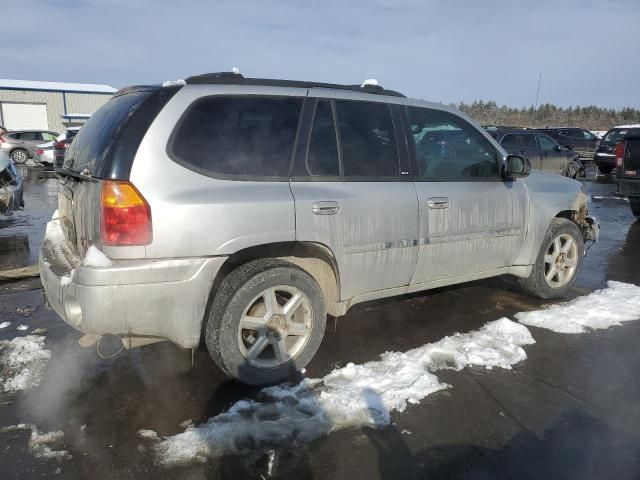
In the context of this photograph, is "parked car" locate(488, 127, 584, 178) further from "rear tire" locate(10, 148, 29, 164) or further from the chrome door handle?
"rear tire" locate(10, 148, 29, 164)

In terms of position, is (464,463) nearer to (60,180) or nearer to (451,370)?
(451,370)

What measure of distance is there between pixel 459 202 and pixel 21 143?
2328 centimetres

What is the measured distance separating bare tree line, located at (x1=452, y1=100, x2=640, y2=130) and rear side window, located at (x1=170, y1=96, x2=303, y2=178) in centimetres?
4353

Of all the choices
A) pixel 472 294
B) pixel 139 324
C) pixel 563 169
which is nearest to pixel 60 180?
pixel 139 324

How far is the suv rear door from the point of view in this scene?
321cm

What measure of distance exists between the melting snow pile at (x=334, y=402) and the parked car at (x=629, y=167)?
660cm

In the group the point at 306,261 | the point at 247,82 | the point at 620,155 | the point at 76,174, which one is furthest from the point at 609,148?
the point at 76,174

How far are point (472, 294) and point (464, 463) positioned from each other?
2.80m

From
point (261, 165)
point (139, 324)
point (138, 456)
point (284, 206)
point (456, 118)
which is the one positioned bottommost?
point (138, 456)

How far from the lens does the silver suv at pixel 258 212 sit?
2.72m

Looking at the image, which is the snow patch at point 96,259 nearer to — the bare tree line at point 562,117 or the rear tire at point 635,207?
the rear tire at point 635,207

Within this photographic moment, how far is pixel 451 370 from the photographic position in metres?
3.46

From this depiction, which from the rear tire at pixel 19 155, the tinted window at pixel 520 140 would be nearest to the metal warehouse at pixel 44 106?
the rear tire at pixel 19 155

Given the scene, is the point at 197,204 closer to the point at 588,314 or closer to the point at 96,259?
the point at 96,259
